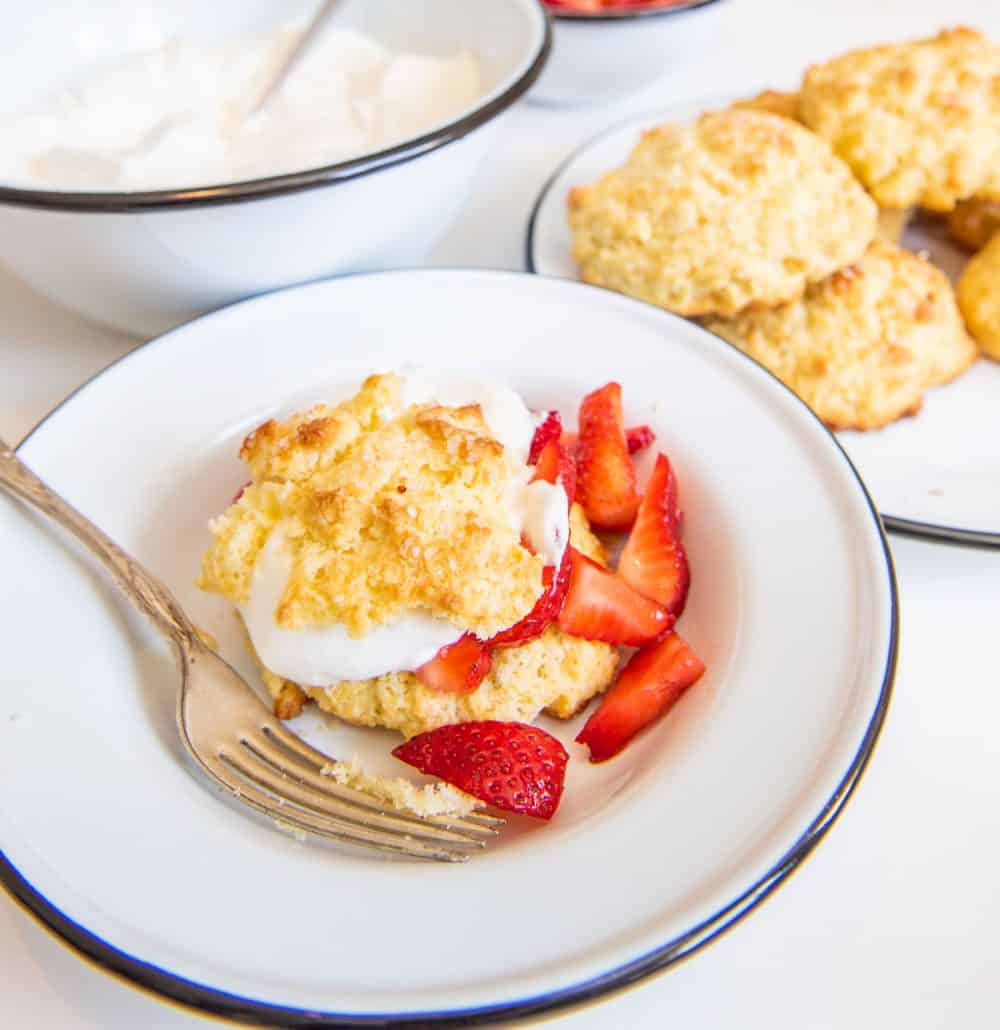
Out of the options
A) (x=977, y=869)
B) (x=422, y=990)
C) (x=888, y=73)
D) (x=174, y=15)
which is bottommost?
(x=977, y=869)

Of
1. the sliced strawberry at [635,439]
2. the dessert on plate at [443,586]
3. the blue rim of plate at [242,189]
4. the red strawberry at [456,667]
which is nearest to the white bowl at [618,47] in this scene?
the blue rim of plate at [242,189]

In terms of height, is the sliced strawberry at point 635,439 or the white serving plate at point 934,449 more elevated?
the sliced strawberry at point 635,439

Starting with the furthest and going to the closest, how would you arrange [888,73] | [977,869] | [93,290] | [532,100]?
[532,100] < [888,73] < [93,290] < [977,869]

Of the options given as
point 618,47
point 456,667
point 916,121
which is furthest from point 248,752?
point 618,47

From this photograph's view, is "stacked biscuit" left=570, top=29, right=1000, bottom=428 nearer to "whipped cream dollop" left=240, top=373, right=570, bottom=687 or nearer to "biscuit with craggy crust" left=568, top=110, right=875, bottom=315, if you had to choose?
"biscuit with craggy crust" left=568, top=110, right=875, bottom=315

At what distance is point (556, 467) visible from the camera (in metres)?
1.29

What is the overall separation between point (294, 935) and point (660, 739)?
45 centimetres

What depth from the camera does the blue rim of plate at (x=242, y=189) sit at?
141 centimetres

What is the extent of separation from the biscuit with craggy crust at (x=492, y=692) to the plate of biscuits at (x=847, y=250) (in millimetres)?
563

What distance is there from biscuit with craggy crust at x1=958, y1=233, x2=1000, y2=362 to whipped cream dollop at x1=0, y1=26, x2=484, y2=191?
95 centimetres

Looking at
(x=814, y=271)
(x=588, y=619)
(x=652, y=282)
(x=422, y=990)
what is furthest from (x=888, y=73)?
(x=422, y=990)

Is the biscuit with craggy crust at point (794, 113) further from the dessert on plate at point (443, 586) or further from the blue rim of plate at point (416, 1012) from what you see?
the blue rim of plate at point (416, 1012)

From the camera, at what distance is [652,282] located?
5.51ft

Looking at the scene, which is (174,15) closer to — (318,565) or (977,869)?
(318,565)
